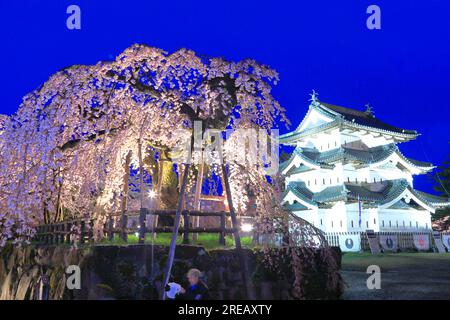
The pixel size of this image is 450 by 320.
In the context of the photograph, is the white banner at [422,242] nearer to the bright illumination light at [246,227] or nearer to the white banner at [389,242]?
the white banner at [389,242]

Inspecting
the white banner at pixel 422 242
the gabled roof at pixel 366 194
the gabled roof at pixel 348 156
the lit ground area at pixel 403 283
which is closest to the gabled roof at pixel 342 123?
the gabled roof at pixel 348 156

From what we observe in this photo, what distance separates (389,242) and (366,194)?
13.3 ft

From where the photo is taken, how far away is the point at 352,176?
3362 cm

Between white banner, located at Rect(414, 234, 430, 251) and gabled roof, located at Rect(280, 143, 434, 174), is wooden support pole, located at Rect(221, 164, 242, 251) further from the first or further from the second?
white banner, located at Rect(414, 234, 430, 251)

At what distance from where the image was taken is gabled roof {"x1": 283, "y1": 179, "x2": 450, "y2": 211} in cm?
3147

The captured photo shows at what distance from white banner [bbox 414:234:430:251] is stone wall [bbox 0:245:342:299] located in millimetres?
24041

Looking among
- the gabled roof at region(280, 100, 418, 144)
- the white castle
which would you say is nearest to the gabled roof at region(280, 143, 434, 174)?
the white castle

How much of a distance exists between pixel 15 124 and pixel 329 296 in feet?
31.8

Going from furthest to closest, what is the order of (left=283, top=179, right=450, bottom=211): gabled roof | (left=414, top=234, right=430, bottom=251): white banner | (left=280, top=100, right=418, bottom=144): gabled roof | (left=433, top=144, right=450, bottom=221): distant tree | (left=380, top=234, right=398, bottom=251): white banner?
(left=433, top=144, right=450, bottom=221): distant tree → (left=280, top=100, right=418, bottom=144): gabled roof → (left=414, top=234, right=430, bottom=251): white banner → (left=283, top=179, right=450, bottom=211): gabled roof → (left=380, top=234, right=398, bottom=251): white banner

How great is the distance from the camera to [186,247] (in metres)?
9.48

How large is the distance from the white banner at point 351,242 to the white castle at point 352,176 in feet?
4.75

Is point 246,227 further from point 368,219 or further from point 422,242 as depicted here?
point 422,242

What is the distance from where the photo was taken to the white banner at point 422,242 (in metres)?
31.8
